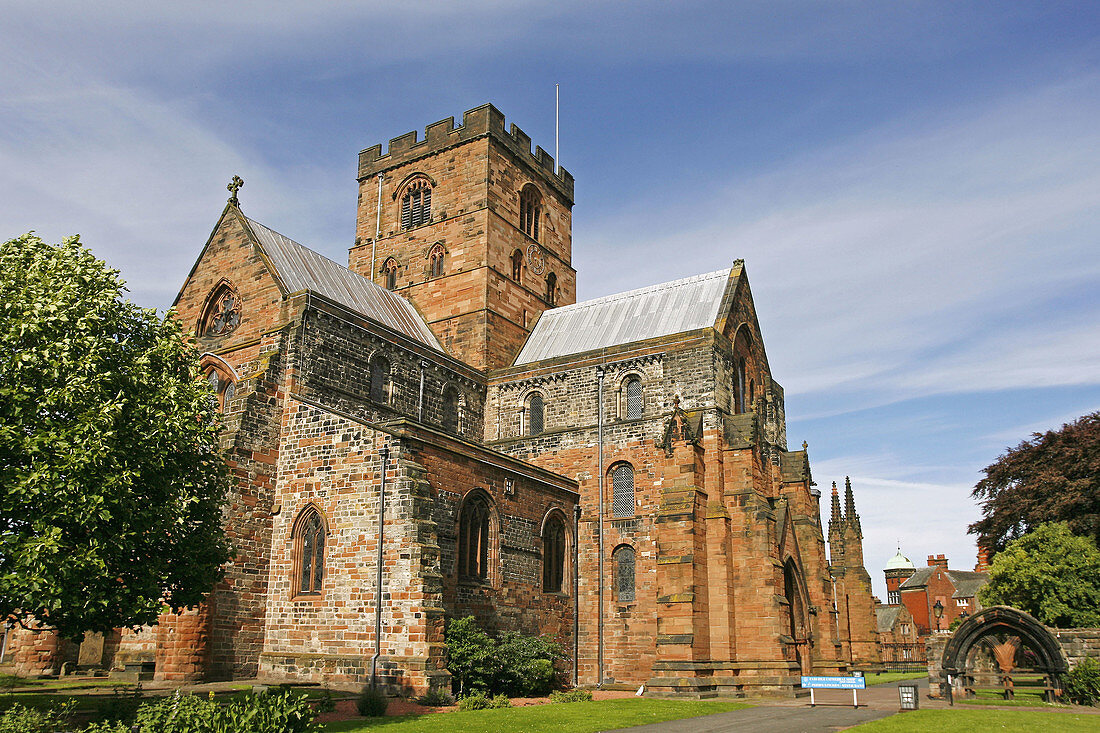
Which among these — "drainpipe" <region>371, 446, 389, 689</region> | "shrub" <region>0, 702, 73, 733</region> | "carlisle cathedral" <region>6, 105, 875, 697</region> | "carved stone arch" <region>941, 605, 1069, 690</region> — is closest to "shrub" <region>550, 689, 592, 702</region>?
"carlisle cathedral" <region>6, 105, 875, 697</region>

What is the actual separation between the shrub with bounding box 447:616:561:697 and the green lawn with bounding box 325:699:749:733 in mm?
1790

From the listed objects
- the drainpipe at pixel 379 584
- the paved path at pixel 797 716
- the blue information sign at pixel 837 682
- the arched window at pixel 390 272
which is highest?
the arched window at pixel 390 272

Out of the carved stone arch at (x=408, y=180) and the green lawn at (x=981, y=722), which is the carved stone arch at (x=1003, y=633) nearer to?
the green lawn at (x=981, y=722)

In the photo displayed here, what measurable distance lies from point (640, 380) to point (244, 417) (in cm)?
1623

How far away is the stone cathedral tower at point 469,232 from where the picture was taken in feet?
135

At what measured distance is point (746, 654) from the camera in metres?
29.0

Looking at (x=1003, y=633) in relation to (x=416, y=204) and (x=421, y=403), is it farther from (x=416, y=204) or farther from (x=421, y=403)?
(x=416, y=204)

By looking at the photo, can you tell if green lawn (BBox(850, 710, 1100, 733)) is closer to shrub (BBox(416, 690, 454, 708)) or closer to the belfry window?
shrub (BBox(416, 690, 454, 708))

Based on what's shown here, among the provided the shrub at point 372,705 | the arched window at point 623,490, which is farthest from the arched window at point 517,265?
the shrub at point 372,705

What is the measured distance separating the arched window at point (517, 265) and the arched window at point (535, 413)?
8.34 metres

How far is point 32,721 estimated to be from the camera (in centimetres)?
1343

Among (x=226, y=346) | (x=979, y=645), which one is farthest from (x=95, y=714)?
(x=979, y=645)

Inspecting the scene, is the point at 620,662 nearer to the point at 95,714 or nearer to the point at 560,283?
the point at 95,714

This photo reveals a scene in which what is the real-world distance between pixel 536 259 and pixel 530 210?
2.96 metres
